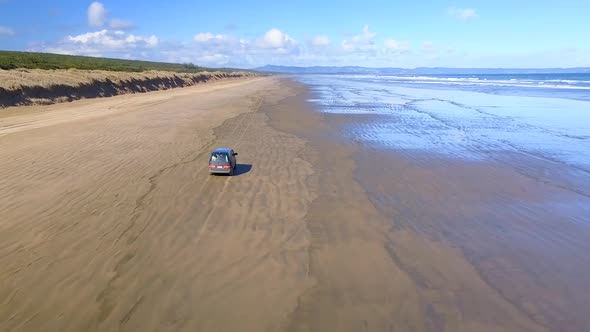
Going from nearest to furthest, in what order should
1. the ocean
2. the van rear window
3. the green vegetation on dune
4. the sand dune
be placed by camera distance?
1. the van rear window
2. the ocean
3. the sand dune
4. the green vegetation on dune

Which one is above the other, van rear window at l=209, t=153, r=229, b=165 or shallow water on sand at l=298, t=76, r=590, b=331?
van rear window at l=209, t=153, r=229, b=165

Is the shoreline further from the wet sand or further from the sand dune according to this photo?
the sand dune

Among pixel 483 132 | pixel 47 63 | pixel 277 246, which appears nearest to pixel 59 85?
pixel 47 63

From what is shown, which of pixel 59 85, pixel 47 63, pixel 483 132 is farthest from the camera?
pixel 47 63

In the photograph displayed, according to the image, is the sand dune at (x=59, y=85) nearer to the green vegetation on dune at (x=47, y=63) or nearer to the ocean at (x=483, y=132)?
the green vegetation on dune at (x=47, y=63)

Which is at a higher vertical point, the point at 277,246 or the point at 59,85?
the point at 59,85

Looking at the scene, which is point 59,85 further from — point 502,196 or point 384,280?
point 384,280

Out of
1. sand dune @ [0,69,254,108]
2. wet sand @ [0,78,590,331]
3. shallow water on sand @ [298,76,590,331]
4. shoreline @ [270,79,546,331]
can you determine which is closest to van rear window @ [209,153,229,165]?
wet sand @ [0,78,590,331]
